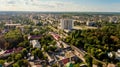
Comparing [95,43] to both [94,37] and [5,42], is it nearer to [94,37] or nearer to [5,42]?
[94,37]

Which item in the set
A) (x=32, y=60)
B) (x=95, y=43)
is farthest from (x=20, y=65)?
(x=95, y=43)

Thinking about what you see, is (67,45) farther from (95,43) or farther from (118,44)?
(118,44)

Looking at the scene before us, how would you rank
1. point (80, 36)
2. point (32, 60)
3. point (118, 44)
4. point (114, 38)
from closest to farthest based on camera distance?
point (32, 60) < point (118, 44) < point (114, 38) < point (80, 36)

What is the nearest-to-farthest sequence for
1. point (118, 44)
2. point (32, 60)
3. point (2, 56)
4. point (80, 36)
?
point (32, 60)
point (2, 56)
point (118, 44)
point (80, 36)

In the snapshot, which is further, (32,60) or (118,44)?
(118,44)

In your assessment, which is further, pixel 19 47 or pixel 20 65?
pixel 19 47

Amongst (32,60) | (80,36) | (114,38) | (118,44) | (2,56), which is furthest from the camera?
(80,36)

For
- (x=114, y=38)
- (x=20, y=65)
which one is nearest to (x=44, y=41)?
(x=114, y=38)

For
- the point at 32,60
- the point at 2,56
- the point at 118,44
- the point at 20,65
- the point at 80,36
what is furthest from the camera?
the point at 80,36
